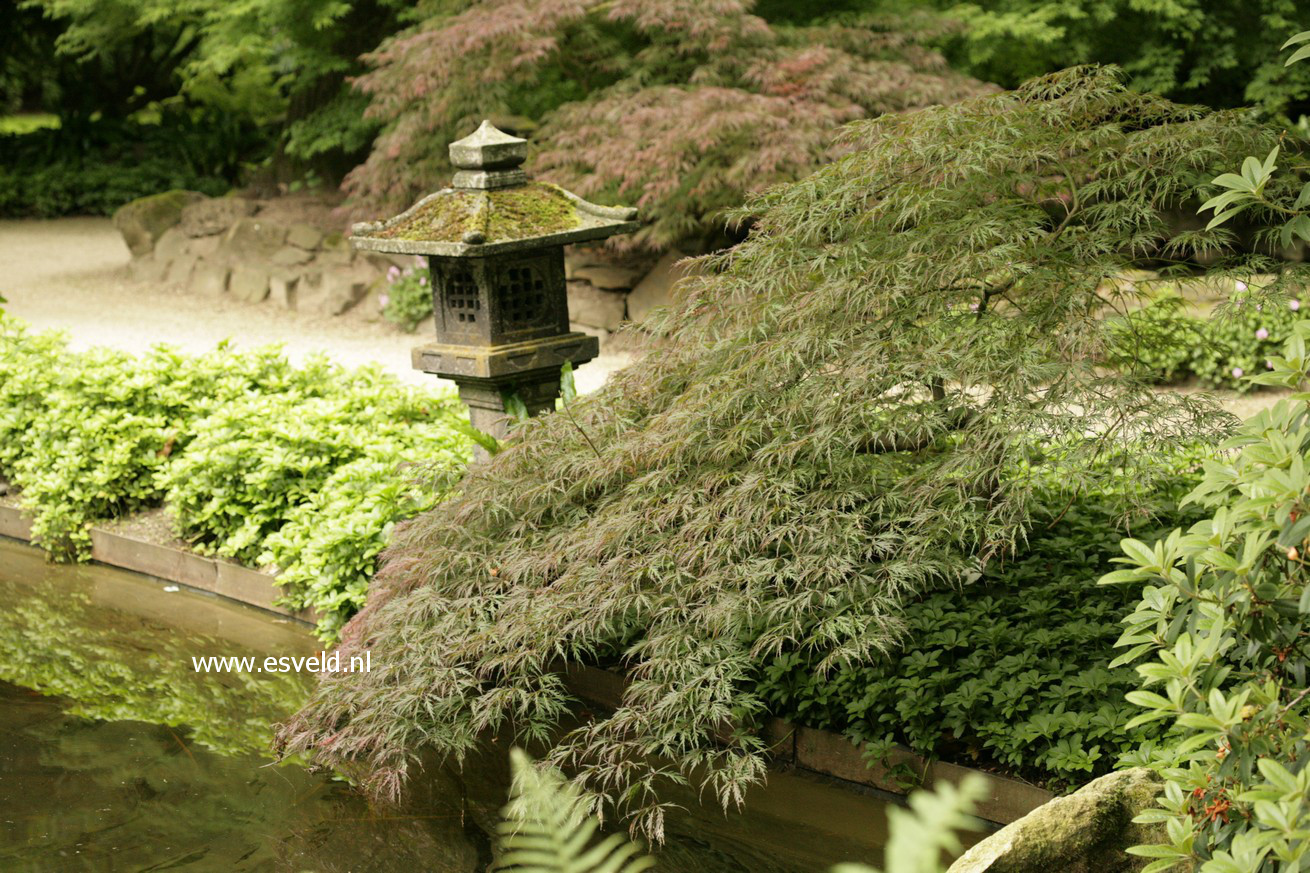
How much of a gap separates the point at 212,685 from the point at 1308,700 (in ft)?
12.7

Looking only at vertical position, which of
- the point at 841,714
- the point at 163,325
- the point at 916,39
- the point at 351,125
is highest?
the point at 916,39

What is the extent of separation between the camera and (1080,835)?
108 inches

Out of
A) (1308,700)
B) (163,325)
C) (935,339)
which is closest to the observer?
(1308,700)

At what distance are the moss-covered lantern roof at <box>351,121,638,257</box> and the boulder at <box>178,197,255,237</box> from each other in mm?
7952

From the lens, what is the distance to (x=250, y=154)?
665 inches

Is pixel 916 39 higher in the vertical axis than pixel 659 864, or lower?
higher

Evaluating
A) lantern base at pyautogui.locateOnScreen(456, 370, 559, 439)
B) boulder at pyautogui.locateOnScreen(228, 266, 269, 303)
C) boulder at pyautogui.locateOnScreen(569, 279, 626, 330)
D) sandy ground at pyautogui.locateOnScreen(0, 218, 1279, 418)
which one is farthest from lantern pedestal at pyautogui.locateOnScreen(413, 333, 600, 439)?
boulder at pyautogui.locateOnScreen(228, 266, 269, 303)

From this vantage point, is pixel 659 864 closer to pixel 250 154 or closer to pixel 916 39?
pixel 916 39

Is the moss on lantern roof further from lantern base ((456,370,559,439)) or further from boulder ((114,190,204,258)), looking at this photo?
boulder ((114,190,204,258))

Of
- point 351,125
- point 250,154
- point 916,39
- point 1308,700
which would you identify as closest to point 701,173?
point 916,39

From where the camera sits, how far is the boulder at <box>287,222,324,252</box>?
1184cm

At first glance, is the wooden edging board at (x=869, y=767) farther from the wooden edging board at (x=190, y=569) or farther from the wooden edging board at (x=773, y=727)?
the wooden edging board at (x=190, y=569)

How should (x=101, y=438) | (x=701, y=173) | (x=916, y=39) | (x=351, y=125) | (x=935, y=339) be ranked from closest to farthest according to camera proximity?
(x=935, y=339) < (x=101, y=438) < (x=701, y=173) < (x=916, y=39) < (x=351, y=125)

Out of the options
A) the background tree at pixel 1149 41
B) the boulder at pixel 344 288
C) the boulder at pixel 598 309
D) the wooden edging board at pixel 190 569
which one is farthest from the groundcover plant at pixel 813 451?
the boulder at pixel 344 288
